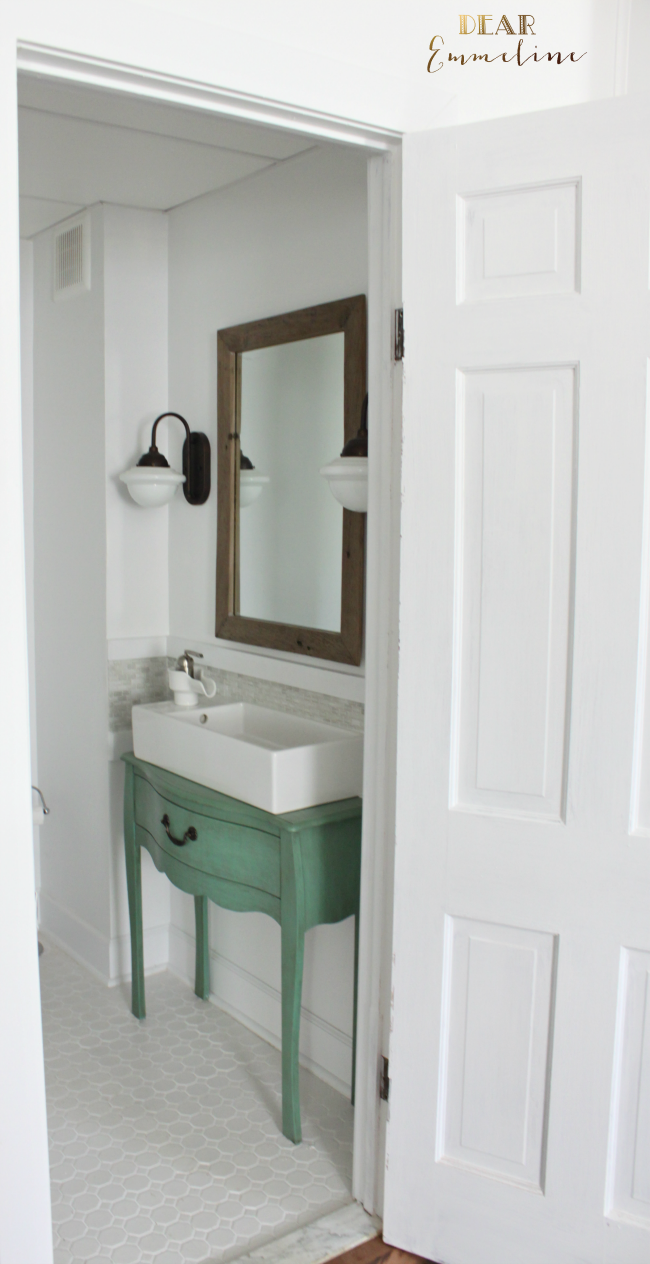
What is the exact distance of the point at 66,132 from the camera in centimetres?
246

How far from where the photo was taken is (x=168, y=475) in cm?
300

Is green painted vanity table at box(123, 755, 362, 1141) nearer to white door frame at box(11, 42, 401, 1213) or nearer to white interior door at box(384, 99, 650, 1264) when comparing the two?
white door frame at box(11, 42, 401, 1213)

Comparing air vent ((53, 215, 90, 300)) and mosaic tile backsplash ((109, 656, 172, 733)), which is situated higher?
air vent ((53, 215, 90, 300))

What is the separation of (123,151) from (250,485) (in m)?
0.91

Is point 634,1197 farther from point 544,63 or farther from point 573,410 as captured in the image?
point 544,63

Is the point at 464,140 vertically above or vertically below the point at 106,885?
above

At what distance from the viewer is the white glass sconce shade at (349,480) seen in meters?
2.30

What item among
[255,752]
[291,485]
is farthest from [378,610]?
[291,485]

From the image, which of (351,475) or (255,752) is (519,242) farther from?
(255,752)

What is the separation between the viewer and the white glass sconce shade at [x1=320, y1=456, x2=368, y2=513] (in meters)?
2.30

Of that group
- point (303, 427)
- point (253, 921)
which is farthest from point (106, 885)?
point (303, 427)

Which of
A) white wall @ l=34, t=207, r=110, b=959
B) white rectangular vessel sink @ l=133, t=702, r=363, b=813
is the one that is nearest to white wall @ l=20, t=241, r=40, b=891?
white wall @ l=34, t=207, r=110, b=959

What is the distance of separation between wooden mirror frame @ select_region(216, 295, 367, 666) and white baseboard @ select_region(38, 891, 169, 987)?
107 cm

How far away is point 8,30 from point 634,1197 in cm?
210
